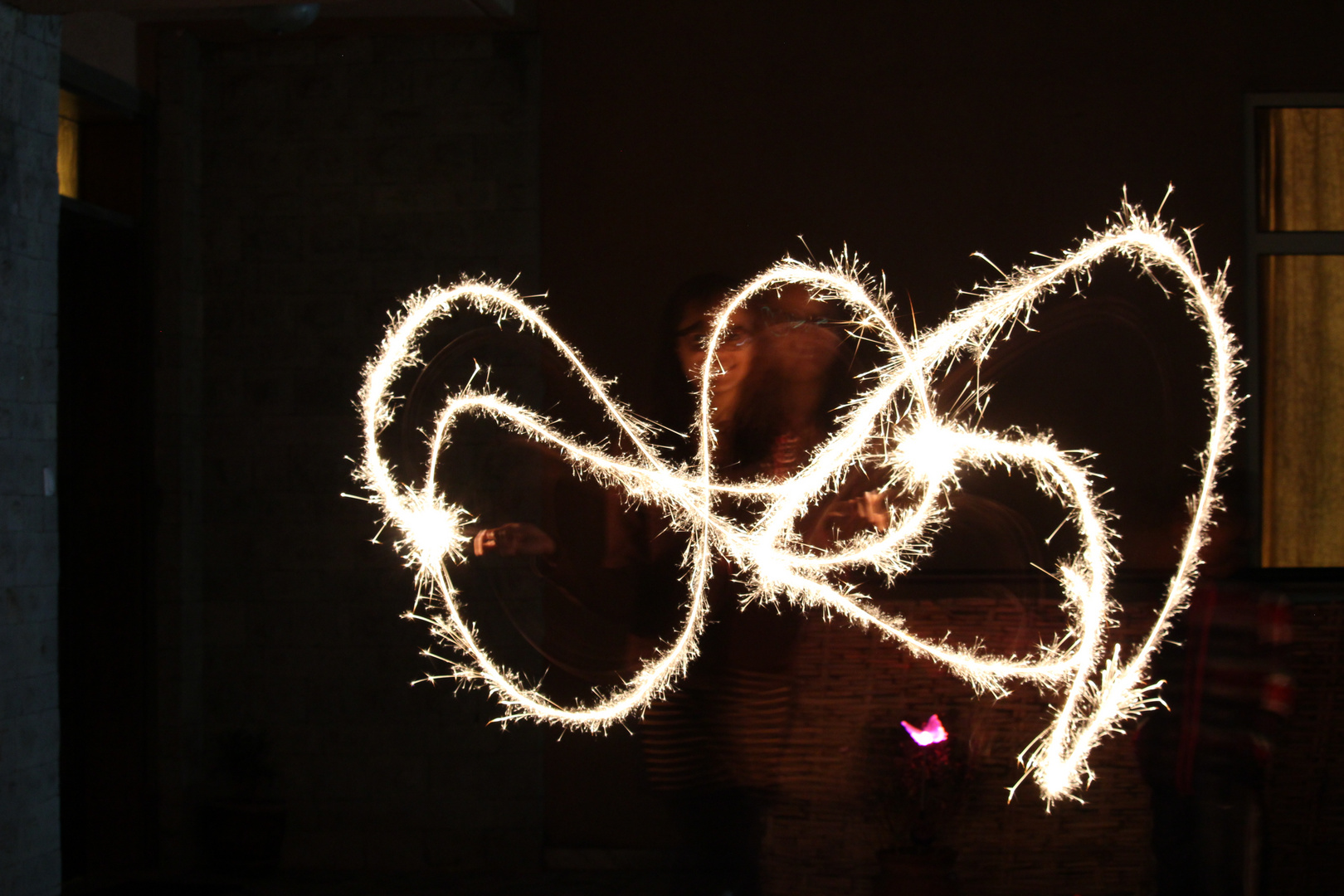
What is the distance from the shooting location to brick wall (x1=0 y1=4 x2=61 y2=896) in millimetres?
3244

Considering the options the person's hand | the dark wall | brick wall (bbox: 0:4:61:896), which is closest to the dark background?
the dark wall

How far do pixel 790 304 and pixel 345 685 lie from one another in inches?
82.7

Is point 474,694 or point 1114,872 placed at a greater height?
point 474,694

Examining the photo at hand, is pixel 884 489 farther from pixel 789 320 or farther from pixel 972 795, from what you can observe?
pixel 972 795

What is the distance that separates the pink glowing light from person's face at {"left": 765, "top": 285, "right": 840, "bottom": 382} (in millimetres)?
1170

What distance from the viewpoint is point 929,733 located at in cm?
380

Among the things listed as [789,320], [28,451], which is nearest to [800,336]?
[789,320]

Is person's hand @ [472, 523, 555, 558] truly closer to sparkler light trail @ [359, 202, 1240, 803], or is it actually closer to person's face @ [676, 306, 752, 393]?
sparkler light trail @ [359, 202, 1240, 803]

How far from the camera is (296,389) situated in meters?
4.52

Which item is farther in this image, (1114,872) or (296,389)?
(296,389)

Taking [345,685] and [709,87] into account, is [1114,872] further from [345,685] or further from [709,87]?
[709,87]

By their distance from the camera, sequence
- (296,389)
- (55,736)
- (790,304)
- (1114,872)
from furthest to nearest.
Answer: (296,389), (790,304), (1114,872), (55,736)

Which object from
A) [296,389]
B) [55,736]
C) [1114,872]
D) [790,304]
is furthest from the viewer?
[296,389]

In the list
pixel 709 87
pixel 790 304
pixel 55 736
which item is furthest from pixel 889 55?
pixel 55 736
